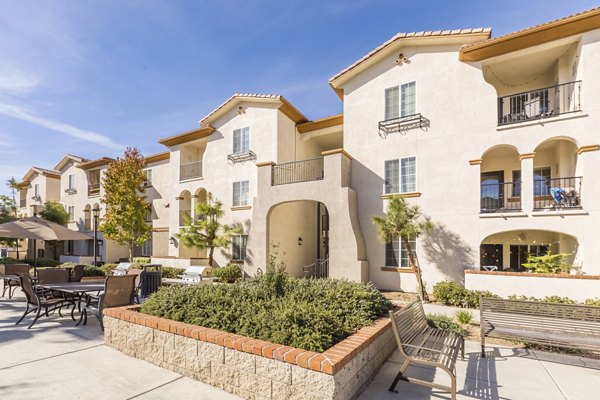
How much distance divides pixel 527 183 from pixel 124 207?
23.6 metres

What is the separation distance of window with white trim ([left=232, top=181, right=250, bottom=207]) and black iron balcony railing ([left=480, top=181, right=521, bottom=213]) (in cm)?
1233

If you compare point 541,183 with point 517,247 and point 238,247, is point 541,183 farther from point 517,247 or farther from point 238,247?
point 238,247

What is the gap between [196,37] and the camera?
1194cm

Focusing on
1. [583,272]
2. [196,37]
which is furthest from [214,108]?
[583,272]

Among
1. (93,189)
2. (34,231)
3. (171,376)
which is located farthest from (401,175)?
(93,189)

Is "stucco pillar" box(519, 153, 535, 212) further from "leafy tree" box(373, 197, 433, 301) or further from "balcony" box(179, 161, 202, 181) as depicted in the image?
"balcony" box(179, 161, 202, 181)

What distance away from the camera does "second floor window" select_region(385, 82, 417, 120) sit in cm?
1368

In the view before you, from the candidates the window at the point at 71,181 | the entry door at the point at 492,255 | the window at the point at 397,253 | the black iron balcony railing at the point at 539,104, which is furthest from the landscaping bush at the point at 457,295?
the window at the point at 71,181

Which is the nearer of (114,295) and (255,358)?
(255,358)

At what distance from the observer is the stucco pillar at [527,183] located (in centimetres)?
1110

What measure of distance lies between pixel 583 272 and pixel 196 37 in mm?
16632

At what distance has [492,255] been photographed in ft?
46.3

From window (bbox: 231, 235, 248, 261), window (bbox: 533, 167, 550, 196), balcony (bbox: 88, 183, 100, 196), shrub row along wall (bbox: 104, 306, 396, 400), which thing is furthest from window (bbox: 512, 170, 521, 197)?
balcony (bbox: 88, 183, 100, 196)

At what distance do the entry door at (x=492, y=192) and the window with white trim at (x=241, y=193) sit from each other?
486 inches
